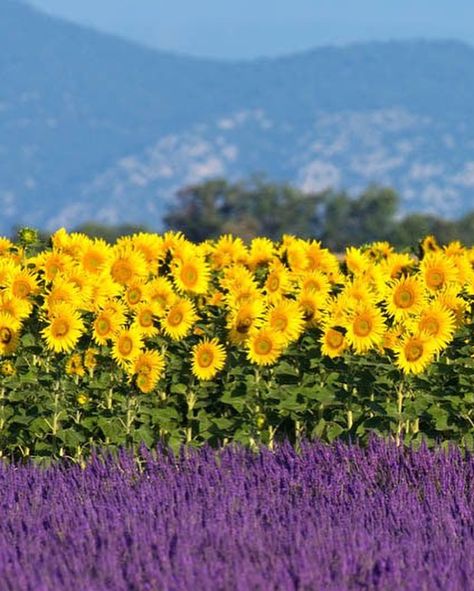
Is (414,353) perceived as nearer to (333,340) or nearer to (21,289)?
(333,340)

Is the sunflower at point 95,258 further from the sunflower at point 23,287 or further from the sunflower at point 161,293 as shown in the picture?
the sunflower at point 23,287

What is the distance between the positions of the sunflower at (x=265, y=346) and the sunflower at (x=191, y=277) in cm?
106

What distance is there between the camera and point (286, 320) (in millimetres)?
8195

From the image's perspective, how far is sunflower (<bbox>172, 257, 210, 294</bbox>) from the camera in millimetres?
9109

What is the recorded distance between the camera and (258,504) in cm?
540

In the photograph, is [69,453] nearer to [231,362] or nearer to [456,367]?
[231,362]

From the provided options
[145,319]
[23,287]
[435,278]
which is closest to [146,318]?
[145,319]

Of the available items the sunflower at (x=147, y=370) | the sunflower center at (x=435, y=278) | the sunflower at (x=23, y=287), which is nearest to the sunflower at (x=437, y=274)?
the sunflower center at (x=435, y=278)

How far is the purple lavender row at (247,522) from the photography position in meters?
4.17

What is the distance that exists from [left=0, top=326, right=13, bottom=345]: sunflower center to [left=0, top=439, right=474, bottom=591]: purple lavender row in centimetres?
212

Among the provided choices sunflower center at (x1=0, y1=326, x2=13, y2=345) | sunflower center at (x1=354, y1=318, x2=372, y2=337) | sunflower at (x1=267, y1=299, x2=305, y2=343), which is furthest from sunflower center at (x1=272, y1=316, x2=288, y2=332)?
sunflower center at (x1=0, y1=326, x2=13, y2=345)

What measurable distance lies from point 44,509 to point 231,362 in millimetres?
3149

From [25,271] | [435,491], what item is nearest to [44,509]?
[435,491]

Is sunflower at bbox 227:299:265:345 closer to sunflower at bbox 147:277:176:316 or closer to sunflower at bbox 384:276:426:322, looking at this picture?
sunflower at bbox 147:277:176:316
